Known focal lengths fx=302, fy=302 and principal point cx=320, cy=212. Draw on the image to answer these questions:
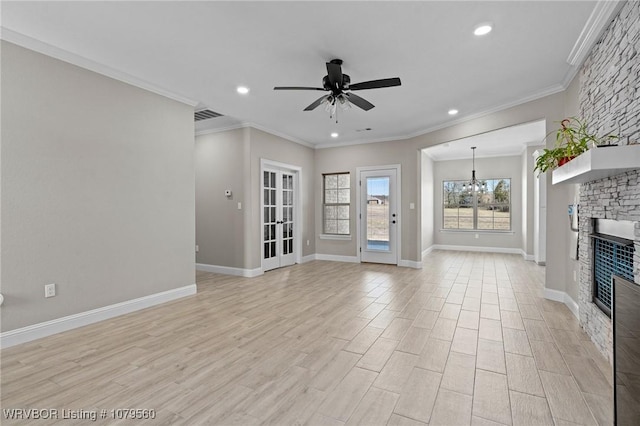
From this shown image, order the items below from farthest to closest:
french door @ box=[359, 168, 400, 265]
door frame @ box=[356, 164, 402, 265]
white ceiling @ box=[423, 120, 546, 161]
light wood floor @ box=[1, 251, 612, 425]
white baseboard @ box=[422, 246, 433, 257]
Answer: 1. white baseboard @ box=[422, 246, 433, 257]
2. french door @ box=[359, 168, 400, 265]
3. door frame @ box=[356, 164, 402, 265]
4. white ceiling @ box=[423, 120, 546, 161]
5. light wood floor @ box=[1, 251, 612, 425]

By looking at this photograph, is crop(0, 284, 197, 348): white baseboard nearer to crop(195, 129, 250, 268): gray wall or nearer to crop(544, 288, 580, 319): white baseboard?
crop(195, 129, 250, 268): gray wall

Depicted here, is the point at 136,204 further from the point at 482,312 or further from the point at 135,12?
the point at 482,312

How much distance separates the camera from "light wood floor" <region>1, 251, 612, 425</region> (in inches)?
74.2

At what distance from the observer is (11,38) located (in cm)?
277

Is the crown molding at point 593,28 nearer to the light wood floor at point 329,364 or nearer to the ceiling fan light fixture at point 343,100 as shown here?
the ceiling fan light fixture at point 343,100

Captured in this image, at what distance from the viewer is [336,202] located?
7445 millimetres

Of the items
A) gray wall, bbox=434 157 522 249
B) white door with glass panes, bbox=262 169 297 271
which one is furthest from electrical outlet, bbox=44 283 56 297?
gray wall, bbox=434 157 522 249

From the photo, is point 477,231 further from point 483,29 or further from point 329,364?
point 329,364

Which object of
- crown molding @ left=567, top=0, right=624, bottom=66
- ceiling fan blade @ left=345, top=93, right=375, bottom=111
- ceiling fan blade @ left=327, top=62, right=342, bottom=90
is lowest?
ceiling fan blade @ left=345, top=93, right=375, bottom=111

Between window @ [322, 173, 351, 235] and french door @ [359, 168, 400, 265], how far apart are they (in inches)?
15.8

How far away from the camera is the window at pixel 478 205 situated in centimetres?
850

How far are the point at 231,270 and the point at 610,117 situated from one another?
18.3 ft

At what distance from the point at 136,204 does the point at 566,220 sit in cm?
548

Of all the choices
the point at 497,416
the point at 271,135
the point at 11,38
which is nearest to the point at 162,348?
the point at 497,416
